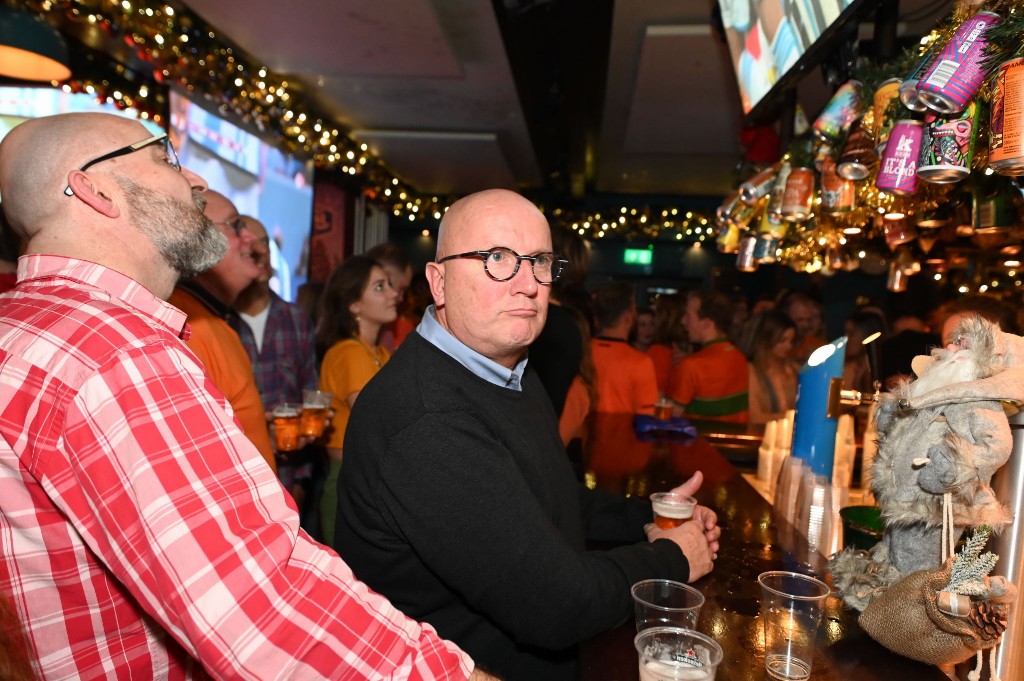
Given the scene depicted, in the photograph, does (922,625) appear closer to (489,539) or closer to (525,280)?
(489,539)

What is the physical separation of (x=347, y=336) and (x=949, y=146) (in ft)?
9.27

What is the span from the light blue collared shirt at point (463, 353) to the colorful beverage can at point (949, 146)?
44.1 inches

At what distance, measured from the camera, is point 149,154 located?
4.30ft

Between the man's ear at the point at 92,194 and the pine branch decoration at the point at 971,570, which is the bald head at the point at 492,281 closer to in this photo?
the man's ear at the point at 92,194

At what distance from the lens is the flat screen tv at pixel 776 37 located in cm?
226

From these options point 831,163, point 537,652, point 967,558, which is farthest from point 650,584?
point 831,163

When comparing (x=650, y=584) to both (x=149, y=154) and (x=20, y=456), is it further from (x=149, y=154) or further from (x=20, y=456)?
(x=149, y=154)

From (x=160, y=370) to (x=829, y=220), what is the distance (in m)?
3.22

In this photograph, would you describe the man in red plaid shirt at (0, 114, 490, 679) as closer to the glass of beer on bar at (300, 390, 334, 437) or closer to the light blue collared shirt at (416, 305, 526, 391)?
the light blue collared shirt at (416, 305, 526, 391)

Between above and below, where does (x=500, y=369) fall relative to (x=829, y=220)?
below

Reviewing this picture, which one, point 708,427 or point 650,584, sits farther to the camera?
point 708,427

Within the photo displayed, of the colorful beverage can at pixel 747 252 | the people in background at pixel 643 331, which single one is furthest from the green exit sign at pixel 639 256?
the colorful beverage can at pixel 747 252

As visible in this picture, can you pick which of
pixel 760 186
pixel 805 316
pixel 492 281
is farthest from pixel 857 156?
pixel 805 316

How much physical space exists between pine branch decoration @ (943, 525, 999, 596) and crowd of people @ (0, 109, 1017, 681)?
0.43m
